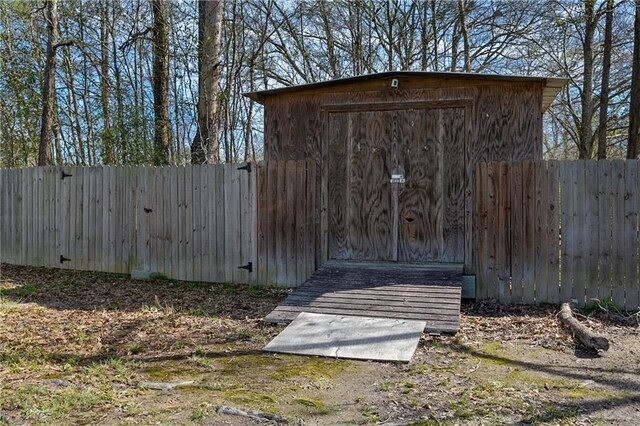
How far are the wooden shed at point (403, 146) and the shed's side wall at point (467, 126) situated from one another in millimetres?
13

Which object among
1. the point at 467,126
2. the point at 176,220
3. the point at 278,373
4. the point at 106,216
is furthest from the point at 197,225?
the point at 278,373

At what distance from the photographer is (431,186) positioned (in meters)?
7.02

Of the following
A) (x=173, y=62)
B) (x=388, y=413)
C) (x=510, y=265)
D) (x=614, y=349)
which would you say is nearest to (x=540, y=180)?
(x=510, y=265)

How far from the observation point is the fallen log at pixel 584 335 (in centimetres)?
446

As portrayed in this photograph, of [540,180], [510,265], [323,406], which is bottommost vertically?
[323,406]

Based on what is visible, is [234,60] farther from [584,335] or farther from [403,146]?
[584,335]

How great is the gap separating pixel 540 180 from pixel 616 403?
3.54 metres

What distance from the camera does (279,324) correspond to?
5.48 m

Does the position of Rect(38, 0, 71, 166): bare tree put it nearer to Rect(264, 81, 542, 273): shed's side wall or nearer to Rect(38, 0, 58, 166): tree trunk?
Rect(38, 0, 58, 166): tree trunk

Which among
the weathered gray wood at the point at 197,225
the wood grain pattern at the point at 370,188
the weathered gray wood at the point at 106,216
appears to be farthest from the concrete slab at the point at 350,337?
the weathered gray wood at the point at 106,216

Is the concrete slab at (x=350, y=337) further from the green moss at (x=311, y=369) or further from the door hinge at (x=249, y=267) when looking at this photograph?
the door hinge at (x=249, y=267)

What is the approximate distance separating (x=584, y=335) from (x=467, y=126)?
3.22 m

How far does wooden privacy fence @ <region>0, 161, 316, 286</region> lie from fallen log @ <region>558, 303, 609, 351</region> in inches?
133

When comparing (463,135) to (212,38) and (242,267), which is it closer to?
(242,267)
